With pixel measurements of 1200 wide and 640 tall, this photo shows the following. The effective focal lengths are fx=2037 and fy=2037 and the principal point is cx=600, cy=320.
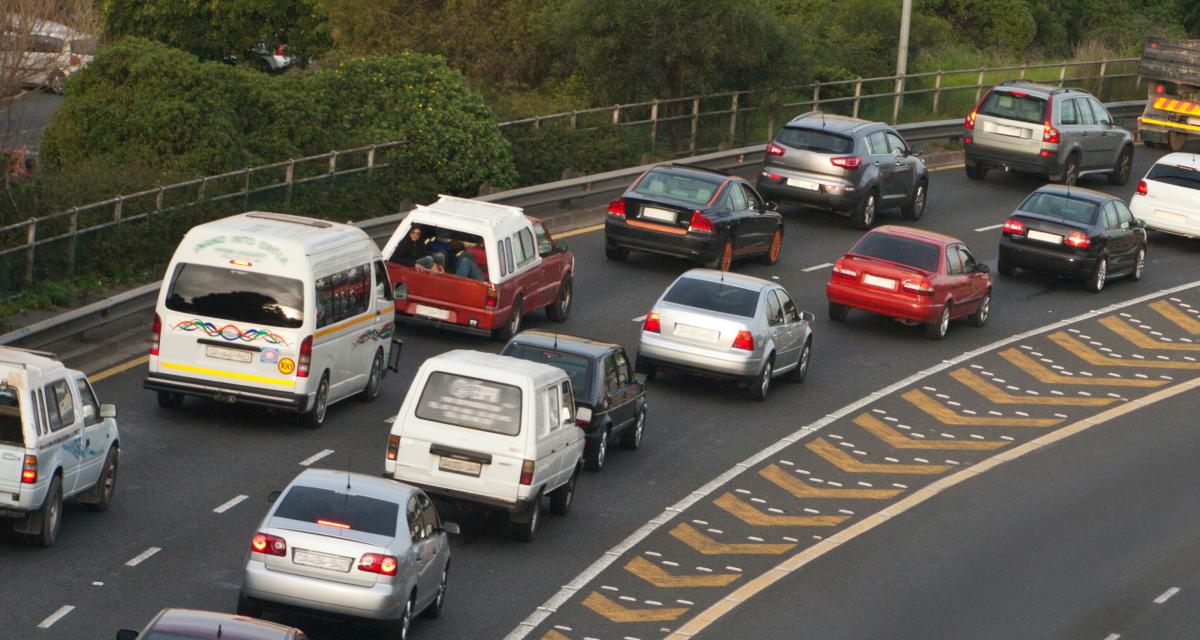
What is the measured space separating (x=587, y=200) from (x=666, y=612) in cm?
1747

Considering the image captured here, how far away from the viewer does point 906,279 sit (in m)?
28.8

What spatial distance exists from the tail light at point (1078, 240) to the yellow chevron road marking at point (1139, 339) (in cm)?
153

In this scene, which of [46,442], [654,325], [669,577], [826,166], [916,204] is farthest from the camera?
[916,204]

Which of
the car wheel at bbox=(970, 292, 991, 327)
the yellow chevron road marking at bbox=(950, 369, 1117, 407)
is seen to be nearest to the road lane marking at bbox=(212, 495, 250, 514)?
the yellow chevron road marking at bbox=(950, 369, 1117, 407)

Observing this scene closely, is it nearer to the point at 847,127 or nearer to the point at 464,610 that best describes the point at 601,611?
the point at 464,610

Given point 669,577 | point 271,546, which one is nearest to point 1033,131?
point 669,577

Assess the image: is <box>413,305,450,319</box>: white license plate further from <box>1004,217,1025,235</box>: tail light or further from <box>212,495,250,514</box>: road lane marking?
<box>1004,217,1025,235</box>: tail light

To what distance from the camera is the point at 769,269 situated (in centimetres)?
3266

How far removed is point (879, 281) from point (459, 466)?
1156 cm

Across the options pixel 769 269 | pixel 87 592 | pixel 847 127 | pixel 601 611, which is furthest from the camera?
pixel 847 127

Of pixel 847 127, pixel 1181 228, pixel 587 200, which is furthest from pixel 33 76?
pixel 1181 228

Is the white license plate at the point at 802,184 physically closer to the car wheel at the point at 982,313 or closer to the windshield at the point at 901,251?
the car wheel at the point at 982,313

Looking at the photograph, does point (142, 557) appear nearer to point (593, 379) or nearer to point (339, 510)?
point (339, 510)

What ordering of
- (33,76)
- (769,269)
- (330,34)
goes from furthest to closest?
(330,34) < (33,76) < (769,269)
